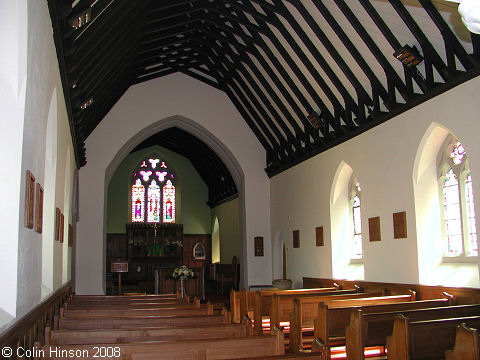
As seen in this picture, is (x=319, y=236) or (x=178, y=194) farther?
(x=178, y=194)

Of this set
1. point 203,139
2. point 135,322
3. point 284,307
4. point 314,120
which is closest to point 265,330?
point 284,307

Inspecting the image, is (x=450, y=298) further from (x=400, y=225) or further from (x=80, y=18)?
(x=80, y=18)

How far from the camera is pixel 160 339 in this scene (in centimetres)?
423

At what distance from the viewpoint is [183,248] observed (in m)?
20.8

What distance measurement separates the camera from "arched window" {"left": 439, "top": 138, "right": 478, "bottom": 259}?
7703mm

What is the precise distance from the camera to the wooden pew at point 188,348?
3.39 metres

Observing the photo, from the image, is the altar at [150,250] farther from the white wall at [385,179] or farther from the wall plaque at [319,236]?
the wall plaque at [319,236]

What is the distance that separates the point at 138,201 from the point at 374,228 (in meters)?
13.1

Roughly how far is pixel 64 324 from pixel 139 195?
15922mm

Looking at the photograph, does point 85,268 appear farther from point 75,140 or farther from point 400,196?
point 400,196

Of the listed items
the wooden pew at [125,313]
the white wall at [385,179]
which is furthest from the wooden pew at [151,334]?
the white wall at [385,179]

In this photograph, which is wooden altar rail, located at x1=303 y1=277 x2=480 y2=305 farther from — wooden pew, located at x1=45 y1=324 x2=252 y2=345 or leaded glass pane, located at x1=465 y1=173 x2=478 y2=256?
wooden pew, located at x1=45 y1=324 x2=252 y2=345

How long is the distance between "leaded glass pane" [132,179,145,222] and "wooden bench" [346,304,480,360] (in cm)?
1622

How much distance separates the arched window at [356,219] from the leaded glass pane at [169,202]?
1133 centimetres
